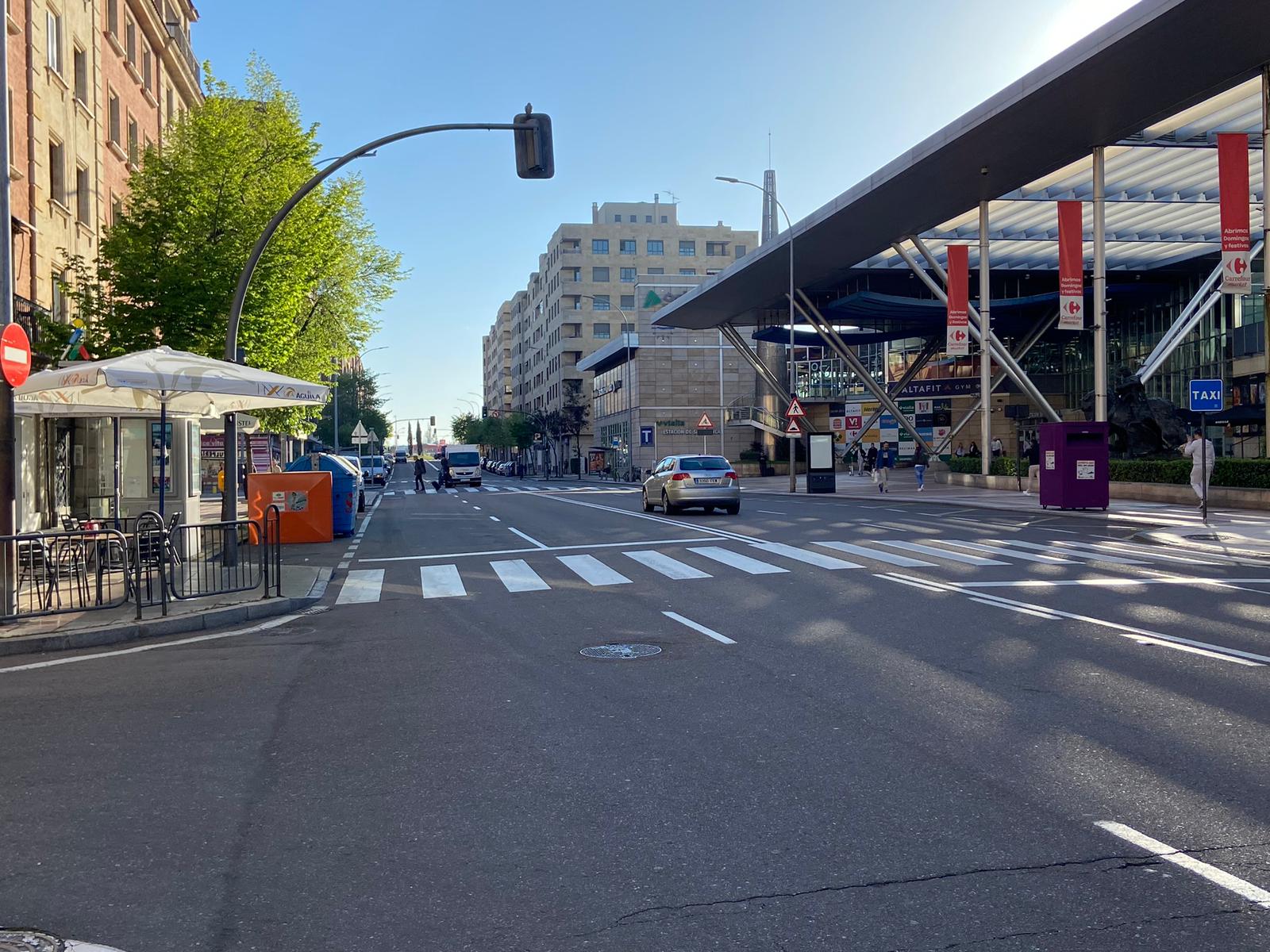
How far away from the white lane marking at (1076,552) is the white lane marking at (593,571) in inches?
258

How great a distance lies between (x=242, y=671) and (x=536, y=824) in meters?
4.59

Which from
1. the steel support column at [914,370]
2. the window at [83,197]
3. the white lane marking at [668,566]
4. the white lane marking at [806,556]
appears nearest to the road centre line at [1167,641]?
the white lane marking at [806,556]

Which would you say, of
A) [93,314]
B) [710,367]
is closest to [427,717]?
[93,314]

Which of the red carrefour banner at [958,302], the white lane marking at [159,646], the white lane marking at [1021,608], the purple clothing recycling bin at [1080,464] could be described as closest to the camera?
the white lane marking at [159,646]

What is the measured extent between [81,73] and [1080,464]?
2627cm

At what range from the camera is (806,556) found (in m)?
15.7

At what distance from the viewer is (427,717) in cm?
667

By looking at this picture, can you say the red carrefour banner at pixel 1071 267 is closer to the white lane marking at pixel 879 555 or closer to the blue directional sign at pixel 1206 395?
the blue directional sign at pixel 1206 395

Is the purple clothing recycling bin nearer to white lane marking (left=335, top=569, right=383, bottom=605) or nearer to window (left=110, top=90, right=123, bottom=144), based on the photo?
white lane marking (left=335, top=569, right=383, bottom=605)

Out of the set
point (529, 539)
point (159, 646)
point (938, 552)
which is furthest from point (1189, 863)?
point (529, 539)

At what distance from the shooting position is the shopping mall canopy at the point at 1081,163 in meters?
26.0

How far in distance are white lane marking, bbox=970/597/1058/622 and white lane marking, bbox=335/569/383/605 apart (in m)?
6.81

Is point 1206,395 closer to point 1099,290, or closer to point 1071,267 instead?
point 1099,290

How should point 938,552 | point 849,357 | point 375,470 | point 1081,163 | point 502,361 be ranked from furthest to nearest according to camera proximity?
point 502,361 < point 375,470 < point 849,357 < point 1081,163 < point 938,552
